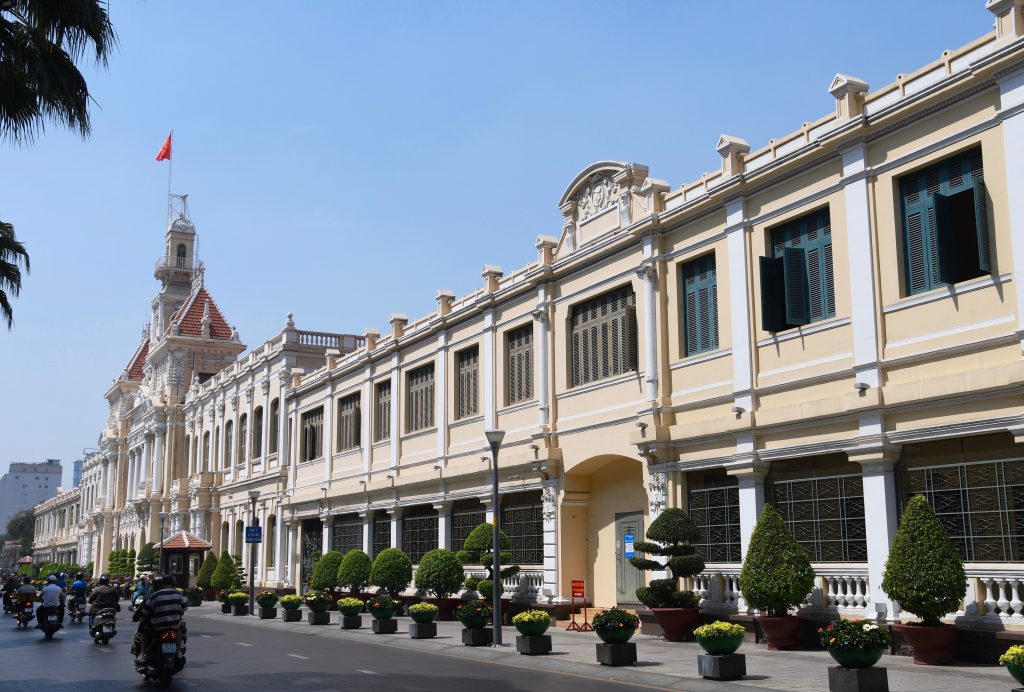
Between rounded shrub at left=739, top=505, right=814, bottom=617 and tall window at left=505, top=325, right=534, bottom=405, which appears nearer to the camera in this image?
rounded shrub at left=739, top=505, right=814, bottom=617

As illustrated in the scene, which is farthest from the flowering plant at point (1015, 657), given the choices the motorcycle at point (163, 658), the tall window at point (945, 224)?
the motorcycle at point (163, 658)

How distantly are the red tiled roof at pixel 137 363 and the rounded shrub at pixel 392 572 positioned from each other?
64863mm

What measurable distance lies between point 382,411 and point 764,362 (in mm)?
20167

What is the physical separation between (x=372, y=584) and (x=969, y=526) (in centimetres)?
1993

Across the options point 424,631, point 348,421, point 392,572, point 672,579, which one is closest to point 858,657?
point 672,579

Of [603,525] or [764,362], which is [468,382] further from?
[764,362]

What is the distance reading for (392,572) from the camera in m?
31.1

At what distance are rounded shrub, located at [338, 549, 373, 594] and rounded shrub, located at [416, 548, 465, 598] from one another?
531cm

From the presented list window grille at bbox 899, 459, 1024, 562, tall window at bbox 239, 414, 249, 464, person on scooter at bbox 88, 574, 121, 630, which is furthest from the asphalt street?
A: tall window at bbox 239, 414, 249, 464

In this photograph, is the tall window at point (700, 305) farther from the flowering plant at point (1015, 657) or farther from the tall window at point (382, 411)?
the tall window at point (382, 411)

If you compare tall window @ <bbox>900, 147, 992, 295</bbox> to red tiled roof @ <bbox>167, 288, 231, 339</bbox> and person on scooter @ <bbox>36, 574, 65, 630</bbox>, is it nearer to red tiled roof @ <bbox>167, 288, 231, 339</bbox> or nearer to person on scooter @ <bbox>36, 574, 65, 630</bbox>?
person on scooter @ <bbox>36, 574, 65, 630</bbox>

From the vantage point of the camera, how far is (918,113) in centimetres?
1788

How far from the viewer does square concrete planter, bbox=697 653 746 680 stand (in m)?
15.1

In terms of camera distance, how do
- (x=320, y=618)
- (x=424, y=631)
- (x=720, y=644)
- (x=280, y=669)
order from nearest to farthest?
(x=720, y=644), (x=280, y=669), (x=424, y=631), (x=320, y=618)
